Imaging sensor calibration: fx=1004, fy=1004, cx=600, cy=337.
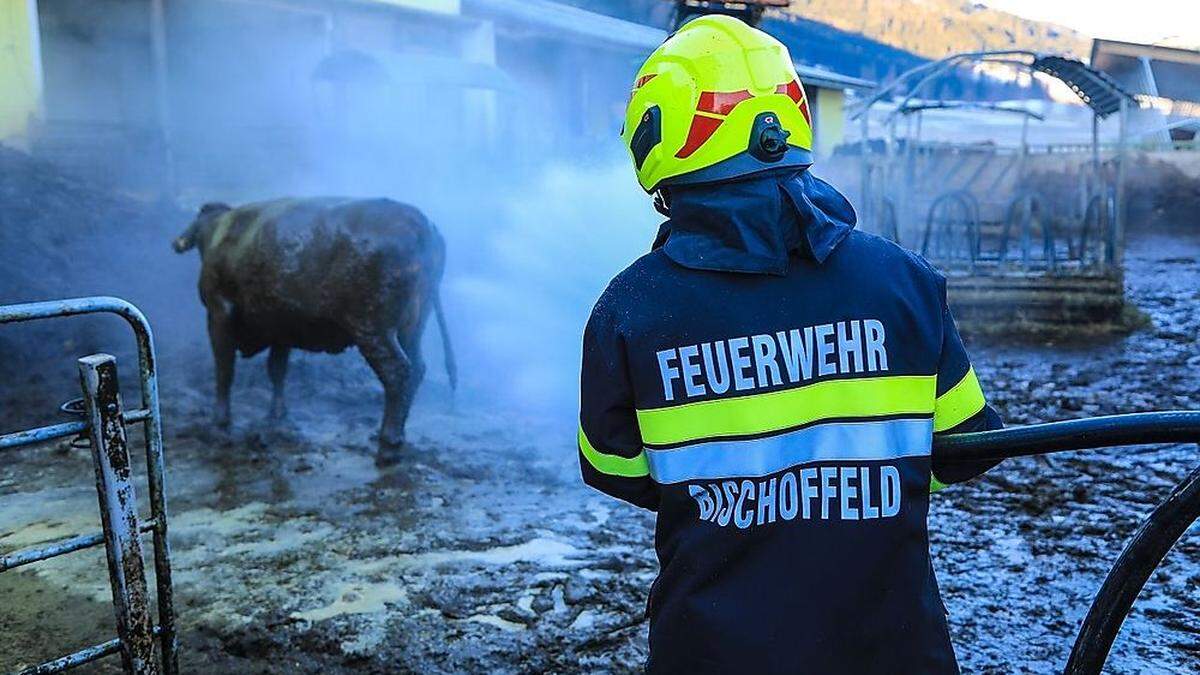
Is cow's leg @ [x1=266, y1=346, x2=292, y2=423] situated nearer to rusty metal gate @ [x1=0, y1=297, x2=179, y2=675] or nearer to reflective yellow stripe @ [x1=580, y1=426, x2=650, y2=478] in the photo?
rusty metal gate @ [x1=0, y1=297, x2=179, y2=675]

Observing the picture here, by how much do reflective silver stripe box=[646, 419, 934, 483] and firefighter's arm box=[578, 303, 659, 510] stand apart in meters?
0.13

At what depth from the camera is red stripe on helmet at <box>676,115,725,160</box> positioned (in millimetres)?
1997

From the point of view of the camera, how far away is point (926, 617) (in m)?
1.97

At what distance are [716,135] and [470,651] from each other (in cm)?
293

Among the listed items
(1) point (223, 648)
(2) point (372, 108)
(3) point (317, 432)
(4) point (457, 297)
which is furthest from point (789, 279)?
(2) point (372, 108)

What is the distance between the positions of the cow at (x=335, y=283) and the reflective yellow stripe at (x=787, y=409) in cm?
526

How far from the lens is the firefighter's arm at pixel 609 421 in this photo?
77.9 inches

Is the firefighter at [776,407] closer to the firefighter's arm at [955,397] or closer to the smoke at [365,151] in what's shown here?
the firefighter's arm at [955,397]

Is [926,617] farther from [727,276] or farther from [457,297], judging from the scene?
[457,297]

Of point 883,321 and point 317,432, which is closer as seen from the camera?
point 883,321

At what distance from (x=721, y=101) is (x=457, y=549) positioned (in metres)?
3.86

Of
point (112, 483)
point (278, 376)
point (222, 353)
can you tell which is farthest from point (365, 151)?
point (112, 483)

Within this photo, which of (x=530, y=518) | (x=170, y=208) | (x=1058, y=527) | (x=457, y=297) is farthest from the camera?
(x=170, y=208)

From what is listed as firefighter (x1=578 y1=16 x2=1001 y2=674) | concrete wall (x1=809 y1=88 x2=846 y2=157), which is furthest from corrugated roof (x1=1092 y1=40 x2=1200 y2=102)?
firefighter (x1=578 y1=16 x2=1001 y2=674)
